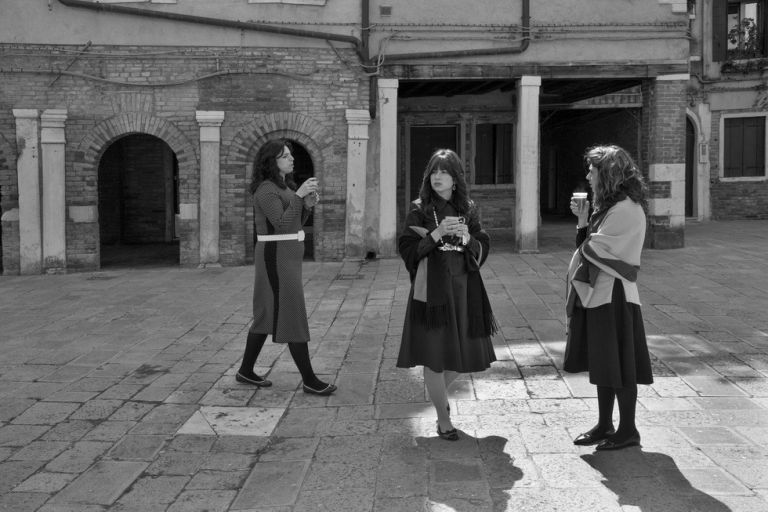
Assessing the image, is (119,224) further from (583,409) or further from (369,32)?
(583,409)

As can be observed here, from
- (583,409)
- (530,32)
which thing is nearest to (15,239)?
(530,32)

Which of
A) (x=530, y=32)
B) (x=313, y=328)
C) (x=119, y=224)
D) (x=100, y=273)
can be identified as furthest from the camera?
(x=119, y=224)

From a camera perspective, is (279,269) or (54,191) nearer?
(279,269)

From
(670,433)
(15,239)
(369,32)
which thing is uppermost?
(369,32)

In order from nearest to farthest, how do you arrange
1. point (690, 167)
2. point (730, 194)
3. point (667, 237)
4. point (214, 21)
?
point (214, 21) < point (667, 237) < point (730, 194) < point (690, 167)

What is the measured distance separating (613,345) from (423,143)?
13.5m

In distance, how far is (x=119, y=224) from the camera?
17328 mm

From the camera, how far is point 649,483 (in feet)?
12.8

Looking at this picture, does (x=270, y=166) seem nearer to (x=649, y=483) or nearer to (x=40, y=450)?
(x=40, y=450)

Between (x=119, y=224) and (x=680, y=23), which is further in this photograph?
(x=119, y=224)

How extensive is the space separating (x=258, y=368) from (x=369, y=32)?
8.23 m

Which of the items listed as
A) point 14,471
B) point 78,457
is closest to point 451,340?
point 78,457

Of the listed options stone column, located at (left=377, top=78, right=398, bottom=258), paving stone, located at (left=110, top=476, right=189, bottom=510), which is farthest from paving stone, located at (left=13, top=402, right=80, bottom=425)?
stone column, located at (left=377, top=78, right=398, bottom=258)

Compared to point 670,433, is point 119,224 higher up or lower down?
higher up
